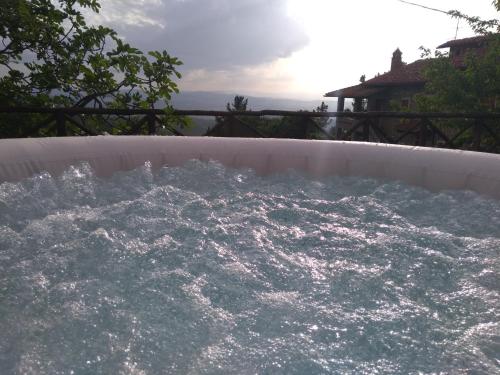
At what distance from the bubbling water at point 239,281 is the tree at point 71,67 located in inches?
100

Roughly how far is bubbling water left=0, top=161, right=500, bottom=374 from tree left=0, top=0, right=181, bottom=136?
8.37ft

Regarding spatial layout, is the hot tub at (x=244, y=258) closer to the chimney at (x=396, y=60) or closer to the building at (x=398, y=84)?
the building at (x=398, y=84)

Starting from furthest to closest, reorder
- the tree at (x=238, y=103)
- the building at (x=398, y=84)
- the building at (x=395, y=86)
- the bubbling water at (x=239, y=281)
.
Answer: the tree at (x=238, y=103)
the building at (x=398, y=84)
the building at (x=395, y=86)
the bubbling water at (x=239, y=281)

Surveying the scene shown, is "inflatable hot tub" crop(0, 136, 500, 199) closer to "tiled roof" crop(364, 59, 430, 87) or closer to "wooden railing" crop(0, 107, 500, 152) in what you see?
"wooden railing" crop(0, 107, 500, 152)

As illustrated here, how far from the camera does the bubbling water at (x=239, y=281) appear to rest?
126 cm

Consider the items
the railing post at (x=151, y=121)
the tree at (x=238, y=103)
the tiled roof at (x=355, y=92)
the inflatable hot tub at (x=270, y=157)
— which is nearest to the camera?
the inflatable hot tub at (x=270, y=157)

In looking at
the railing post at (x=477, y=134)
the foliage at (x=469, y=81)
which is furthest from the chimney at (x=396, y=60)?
the railing post at (x=477, y=134)

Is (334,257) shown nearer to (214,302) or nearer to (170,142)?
(214,302)

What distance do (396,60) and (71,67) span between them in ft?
66.0

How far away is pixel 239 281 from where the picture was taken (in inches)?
67.5

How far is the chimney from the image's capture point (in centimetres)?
2136

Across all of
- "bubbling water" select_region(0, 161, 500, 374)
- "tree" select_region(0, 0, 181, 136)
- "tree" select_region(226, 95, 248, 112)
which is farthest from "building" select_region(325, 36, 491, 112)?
"bubbling water" select_region(0, 161, 500, 374)

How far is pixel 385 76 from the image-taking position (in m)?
20.5

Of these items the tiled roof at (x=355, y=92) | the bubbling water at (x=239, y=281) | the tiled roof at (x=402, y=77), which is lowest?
the bubbling water at (x=239, y=281)
